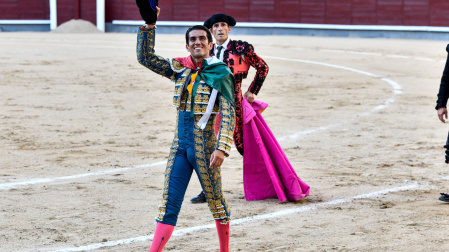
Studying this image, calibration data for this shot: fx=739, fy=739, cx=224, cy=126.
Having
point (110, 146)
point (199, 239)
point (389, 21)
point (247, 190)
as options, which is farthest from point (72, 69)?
point (389, 21)

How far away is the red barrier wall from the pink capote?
19.0 metres

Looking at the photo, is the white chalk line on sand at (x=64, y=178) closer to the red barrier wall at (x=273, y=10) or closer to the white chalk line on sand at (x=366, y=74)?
the white chalk line on sand at (x=366, y=74)

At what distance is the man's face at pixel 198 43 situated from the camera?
3.52 m

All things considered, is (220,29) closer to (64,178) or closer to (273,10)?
(64,178)

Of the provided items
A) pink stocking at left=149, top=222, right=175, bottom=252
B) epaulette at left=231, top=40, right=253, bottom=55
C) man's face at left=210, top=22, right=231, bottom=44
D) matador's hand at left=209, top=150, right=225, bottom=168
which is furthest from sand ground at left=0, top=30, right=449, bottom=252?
man's face at left=210, top=22, right=231, bottom=44

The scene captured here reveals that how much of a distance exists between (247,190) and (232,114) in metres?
1.65

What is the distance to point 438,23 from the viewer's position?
22.8 metres

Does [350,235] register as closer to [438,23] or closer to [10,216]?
[10,216]

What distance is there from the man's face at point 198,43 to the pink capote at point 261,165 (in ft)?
5.16

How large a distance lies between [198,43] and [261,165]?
1.78 m

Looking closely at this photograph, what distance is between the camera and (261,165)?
5.14 m

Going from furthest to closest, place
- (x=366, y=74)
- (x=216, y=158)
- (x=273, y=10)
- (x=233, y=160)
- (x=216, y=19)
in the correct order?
(x=273, y=10) < (x=366, y=74) < (x=233, y=160) < (x=216, y=19) < (x=216, y=158)

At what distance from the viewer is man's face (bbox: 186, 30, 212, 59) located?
3.52m

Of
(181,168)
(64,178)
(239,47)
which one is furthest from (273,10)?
(181,168)
